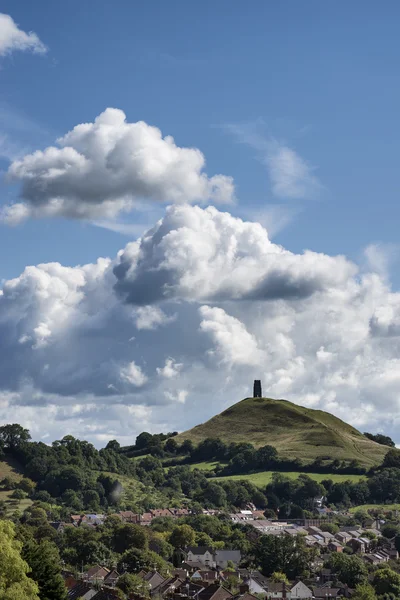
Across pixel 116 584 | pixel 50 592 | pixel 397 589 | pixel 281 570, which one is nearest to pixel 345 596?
pixel 397 589

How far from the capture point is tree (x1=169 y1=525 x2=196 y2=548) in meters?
159

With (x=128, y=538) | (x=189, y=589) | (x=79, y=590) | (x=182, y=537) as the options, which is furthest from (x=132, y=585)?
(x=182, y=537)

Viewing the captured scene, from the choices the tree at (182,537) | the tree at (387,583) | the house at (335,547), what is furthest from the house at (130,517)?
the tree at (387,583)

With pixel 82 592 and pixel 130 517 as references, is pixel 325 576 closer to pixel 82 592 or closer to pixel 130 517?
pixel 82 592

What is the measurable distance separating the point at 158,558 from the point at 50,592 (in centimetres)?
6266

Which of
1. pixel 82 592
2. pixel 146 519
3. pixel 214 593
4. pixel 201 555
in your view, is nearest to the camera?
pixel 214 593

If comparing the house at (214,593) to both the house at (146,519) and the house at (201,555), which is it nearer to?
the house at (201,555)

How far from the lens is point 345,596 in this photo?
120 meters

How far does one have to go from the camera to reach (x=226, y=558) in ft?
493

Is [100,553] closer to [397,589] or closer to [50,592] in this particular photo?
[397,589]

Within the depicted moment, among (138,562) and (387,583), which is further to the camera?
(138,562)

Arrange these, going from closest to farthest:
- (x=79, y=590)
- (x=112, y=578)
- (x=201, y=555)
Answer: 1. (x=79, y=590)
2. (x=112, y=578)
3. (x=201, y=555)

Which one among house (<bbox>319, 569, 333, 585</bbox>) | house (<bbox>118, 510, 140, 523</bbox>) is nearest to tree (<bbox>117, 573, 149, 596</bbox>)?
house (<bbox>319, 569, 333, 585</bbox>)

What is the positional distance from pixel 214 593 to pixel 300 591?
2250 cm
